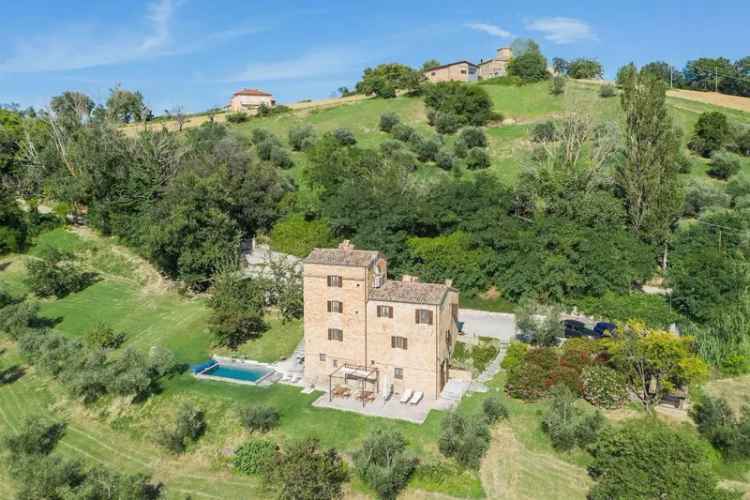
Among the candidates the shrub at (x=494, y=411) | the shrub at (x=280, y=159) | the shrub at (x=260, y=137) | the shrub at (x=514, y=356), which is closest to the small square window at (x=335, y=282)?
the shrub at (x=494, y=411)

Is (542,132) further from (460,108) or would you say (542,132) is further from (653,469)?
(653,469)

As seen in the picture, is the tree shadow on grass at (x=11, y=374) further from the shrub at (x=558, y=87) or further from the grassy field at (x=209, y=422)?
the shrub at (x=558, y=87)

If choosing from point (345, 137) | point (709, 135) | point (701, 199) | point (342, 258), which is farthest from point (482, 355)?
point (709, 135)

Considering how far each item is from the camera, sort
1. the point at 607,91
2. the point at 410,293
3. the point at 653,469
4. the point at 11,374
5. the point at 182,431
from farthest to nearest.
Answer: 1. the point at 607,91
2. the point at 11,374
3. the point at 410,293
4. the point at 182,431
5. the point at 653,469

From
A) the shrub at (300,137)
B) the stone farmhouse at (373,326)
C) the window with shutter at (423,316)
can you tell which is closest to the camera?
the window with shutter at (423,316)

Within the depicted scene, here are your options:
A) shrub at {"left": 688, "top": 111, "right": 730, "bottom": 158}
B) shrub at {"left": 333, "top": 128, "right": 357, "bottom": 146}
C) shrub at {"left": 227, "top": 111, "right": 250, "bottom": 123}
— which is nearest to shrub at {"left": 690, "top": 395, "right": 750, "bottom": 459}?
shrub at {"left": 688, "top": 111, "right": 730, "bottom": 158}
